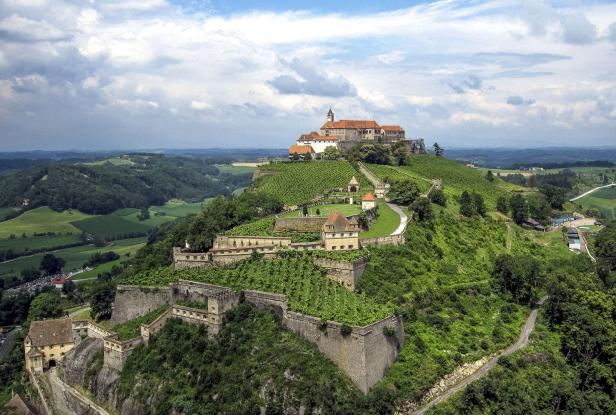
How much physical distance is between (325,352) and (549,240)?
55742 millimetres

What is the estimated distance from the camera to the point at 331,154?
111188 millimetres

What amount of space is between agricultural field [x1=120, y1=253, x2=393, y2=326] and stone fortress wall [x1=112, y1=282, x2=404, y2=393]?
100 centimetres

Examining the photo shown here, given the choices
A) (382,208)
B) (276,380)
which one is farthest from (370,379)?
(382,208)

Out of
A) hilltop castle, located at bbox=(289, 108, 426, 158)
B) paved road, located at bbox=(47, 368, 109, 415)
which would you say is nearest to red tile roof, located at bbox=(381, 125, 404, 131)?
hilltop castle, located at bbox=(289, 108, 426, 158)

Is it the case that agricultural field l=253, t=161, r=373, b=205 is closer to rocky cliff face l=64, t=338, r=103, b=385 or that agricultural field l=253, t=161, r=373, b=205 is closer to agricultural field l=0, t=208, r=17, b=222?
rocky cliff face l=64, t=338, r=103, b=385

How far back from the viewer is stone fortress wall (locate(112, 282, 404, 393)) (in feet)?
150

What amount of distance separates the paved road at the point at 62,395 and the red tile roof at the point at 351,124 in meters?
79.5

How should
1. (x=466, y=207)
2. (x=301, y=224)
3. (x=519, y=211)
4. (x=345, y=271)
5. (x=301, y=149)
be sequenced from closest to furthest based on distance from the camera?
(x=345, y=271) → (x=301, y=224) → (x=466, y=207) → (x=519, y=211) → (x=301, y=149)

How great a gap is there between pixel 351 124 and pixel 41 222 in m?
108

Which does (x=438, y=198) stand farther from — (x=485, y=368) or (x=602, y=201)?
(x=602, y=201)

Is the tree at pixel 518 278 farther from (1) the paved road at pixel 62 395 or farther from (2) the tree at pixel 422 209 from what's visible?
(1) the paved road at pixel 62 395

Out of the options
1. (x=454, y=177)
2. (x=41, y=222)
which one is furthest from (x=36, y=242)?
(x=454, y=177)

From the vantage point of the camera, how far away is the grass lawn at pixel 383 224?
68000 millimetres

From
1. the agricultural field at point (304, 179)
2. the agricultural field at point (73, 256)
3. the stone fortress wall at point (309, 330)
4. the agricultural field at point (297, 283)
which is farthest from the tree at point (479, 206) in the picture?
the agricultural field at point (73, 256)
